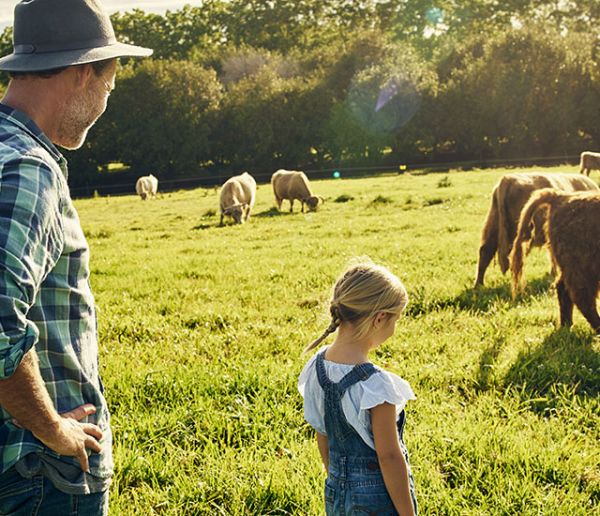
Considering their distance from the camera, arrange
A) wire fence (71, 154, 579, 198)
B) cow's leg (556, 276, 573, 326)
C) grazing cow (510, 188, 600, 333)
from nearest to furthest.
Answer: grazing cow (510, 188, 600, 333)
cow's leg (556, 276, 573, 326)
wire fence (71, 154, 579, 198)

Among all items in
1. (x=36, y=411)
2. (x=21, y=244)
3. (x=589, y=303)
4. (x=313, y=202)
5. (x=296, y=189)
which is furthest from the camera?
(x=296, y=189)

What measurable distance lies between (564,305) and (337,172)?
3928 cm

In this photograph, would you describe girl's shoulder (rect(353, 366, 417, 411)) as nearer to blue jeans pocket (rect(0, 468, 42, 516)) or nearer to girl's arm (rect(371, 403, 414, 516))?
girl's arm (rect(371, 403, 414, 516))

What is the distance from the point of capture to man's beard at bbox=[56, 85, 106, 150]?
2188 mm

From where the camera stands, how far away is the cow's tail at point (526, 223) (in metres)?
7.22

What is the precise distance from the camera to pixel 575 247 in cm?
667

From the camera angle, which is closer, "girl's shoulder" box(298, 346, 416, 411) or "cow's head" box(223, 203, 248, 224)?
"girl's shoulder" box(298, 346, 416, 411)

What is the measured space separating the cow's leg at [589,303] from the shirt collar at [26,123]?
5.92m

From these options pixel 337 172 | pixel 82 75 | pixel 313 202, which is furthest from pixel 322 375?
pixel 337 172

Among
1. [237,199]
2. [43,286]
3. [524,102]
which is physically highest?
[524,102]

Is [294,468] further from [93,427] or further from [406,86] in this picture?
[406,86]

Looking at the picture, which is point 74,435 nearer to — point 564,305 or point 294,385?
point 294,385

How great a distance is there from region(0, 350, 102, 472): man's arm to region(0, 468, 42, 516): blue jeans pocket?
16cm

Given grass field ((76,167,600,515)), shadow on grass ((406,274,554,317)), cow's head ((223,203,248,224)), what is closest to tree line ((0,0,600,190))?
cow's head ((223,203,248,224))
